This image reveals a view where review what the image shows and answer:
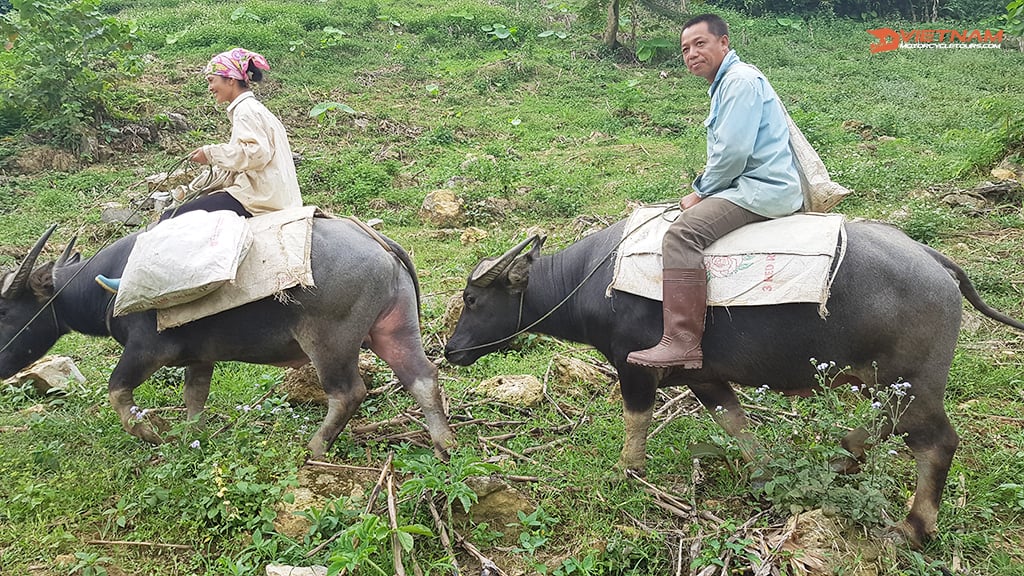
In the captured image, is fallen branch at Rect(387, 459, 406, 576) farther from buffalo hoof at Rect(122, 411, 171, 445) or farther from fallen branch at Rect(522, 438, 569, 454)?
buffalo hoof at Rect(122, 411, 171, 445)

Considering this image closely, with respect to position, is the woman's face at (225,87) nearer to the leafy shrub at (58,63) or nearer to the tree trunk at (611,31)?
the leafy shrub at (58,63)

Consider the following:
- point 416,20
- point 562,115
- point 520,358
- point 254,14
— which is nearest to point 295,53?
point 254,14

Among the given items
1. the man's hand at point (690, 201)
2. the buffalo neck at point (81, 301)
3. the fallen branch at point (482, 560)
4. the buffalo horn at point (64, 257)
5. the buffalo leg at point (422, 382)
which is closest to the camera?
the fallen branch at point (482, 560)

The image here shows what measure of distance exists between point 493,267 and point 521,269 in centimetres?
18

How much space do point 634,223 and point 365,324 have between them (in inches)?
61.8

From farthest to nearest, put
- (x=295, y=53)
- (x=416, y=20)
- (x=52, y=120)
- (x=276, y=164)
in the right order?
(x=416, y=20), (x=295, y=53), (x=52, y=120), (x=276, y=164)

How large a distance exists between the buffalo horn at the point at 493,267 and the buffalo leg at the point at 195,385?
1702 mm

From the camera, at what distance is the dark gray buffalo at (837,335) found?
317 centimetres

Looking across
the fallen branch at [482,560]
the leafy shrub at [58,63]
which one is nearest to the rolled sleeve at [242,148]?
the fallen branch at [482,560]

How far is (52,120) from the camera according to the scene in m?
9.97

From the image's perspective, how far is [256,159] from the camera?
159 inches

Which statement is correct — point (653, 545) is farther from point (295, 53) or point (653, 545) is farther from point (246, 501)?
point (295, 53)

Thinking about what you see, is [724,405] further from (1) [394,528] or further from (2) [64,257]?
(2) [64,257]

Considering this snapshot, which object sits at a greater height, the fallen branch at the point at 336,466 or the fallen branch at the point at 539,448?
the fallen branch at the point at 336,466
